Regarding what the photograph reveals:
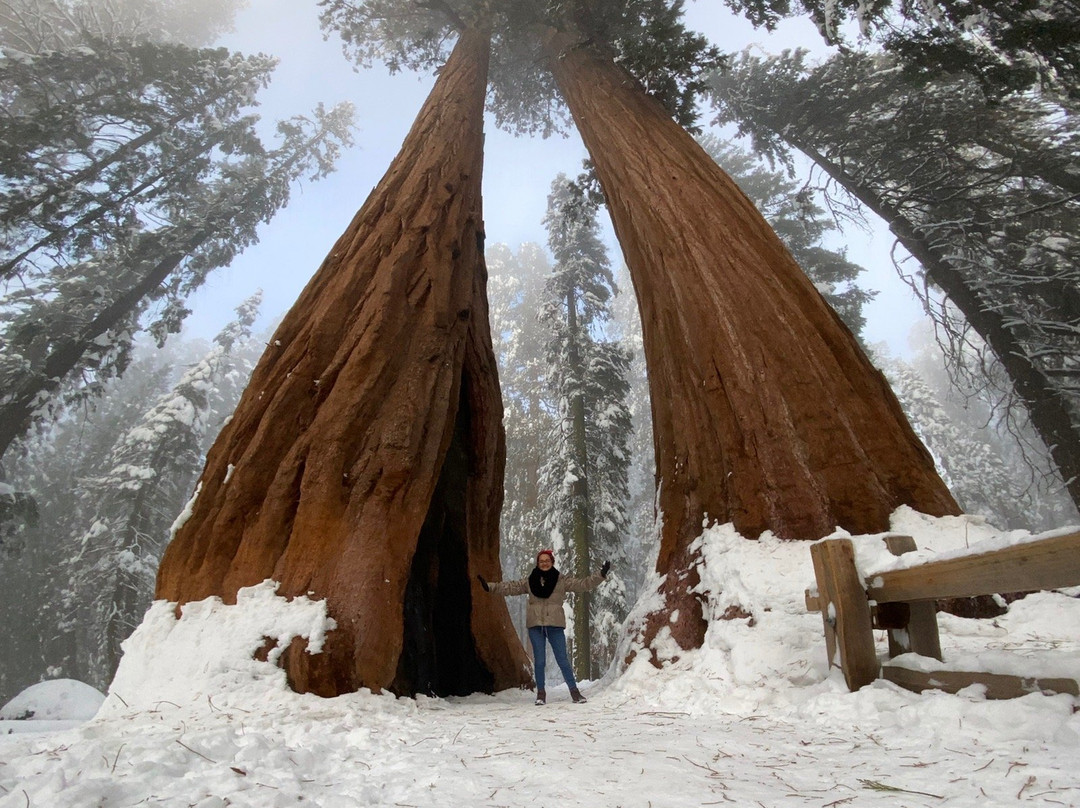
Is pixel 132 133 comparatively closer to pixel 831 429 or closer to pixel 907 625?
pixel 831 429

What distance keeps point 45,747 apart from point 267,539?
2679 millimetres

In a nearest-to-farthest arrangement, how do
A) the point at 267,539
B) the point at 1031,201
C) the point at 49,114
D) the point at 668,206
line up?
the point at 267,539
the point at 668,206
the point at 1031,201
the point at 49,114

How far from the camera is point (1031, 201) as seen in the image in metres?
10.6

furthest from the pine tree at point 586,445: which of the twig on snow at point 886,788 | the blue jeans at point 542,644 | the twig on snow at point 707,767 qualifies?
the twig on snow at point 886,788

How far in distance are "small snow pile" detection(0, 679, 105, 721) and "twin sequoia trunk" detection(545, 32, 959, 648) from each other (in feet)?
29.6

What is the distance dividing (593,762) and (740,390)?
376 cm

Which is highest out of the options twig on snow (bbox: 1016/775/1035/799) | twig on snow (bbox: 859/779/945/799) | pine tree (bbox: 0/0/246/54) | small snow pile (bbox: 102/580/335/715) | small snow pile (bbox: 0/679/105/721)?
pine tree (bbox: 0/0/246/54)

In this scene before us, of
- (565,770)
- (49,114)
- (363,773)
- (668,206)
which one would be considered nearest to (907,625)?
(565,770)

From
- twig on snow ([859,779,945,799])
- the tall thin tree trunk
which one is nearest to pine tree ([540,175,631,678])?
the tall thin tree trunk

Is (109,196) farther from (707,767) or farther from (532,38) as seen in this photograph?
(707,767)

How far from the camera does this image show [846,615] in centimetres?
292

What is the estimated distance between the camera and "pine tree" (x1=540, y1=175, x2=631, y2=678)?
14.4 meters

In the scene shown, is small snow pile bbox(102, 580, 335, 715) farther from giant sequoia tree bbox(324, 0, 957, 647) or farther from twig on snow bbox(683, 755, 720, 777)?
giant sequoia tree bbox(324, 0, 957, 647)

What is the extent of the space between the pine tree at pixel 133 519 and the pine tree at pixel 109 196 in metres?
4.20
